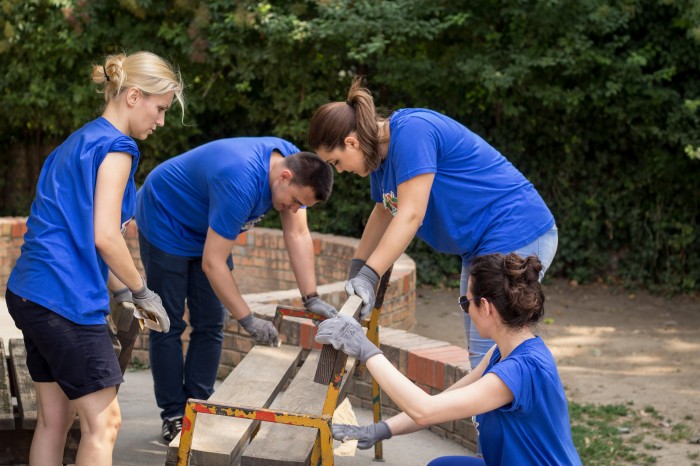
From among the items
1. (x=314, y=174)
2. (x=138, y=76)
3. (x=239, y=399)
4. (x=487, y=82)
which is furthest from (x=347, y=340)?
(x=487, y=82)

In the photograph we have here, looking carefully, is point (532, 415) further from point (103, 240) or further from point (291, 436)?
point (103, 240)

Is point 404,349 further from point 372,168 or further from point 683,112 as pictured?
point 683,112

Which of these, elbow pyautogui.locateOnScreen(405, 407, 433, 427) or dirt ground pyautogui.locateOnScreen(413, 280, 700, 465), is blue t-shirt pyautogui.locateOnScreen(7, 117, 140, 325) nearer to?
elbow pyautogui.locateOnScreen(405, 407, 433, 427)

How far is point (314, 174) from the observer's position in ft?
12.6

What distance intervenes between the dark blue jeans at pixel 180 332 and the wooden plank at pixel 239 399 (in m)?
0.46

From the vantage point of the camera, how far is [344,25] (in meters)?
8.91

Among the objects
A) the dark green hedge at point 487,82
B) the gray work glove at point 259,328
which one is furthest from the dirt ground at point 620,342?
the gray work glove at point 259,328

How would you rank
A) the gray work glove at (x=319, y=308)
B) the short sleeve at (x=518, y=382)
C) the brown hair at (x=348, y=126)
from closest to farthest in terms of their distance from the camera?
the short sleeve at (x=518, y=382)
the brown hair at (x=348, y=126)
the gray work glove at (x=319, y=308)

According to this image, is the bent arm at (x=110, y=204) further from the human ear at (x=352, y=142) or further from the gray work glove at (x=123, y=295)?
the human ear at (x=352, y=142)

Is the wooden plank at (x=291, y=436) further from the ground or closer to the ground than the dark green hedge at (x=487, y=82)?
closer to the ground

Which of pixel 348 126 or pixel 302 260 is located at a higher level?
pixel 348 126

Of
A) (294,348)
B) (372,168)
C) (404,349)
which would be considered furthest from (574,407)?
(372,168)

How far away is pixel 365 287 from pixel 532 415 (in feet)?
2.85

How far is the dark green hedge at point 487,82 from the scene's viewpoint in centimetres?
886
